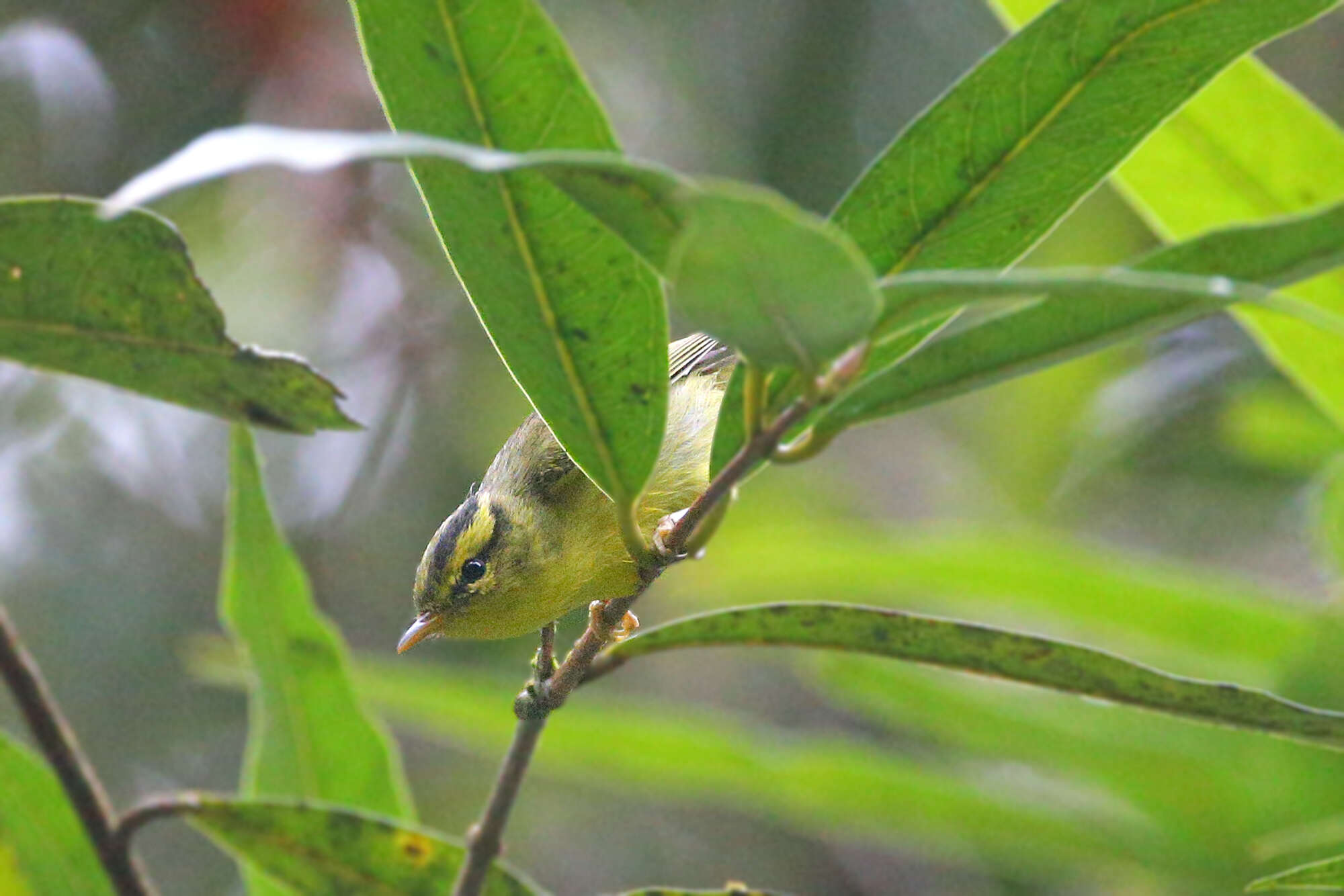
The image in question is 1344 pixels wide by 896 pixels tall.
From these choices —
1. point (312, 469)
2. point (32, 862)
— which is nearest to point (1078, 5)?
point (32, 862)

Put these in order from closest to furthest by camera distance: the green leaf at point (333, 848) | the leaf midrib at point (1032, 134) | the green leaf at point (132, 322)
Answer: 1. the leaf midrib at point (1032, 134)
2. the green leaf at point (132, 322)
3. the green leaf at point (333, 848)

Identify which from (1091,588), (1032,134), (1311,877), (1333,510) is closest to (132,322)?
(1032,134)

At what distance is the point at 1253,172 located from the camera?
7.47 ft

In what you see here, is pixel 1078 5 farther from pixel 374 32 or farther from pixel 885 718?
pixel 885 718

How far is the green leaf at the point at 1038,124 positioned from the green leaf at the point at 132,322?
0.69 m

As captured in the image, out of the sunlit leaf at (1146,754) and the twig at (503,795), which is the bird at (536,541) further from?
the sunlit leaf at (1146,754)

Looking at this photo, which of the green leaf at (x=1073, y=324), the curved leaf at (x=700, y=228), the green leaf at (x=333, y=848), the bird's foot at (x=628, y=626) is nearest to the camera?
the curved leaf at (x=700, y=228)

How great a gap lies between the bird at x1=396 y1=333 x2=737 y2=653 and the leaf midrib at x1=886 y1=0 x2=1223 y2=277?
2.38 feet

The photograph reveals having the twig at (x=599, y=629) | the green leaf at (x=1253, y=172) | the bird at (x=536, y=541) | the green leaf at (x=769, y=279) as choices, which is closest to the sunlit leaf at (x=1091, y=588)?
the green leaf at (x=1253, y=172)

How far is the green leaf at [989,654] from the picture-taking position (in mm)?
1460

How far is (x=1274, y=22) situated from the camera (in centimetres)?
129

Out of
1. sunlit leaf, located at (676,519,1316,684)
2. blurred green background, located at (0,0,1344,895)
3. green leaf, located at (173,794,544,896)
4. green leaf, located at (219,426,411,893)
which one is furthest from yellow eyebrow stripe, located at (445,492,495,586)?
blurred green background, located at (0,0,1344,895)

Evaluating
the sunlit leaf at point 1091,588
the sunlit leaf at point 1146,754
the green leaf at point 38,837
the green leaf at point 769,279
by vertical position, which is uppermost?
the sunlit leaf at point 1091,588

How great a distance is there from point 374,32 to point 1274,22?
81cm
